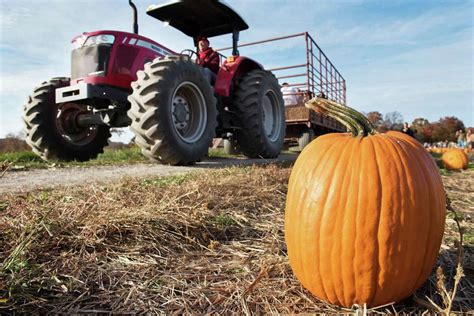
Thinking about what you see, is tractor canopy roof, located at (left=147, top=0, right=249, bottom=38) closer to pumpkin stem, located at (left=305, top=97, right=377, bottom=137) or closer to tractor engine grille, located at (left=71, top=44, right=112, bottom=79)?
tractor engine grille, located at (left=71, top=44, right=112, bottom=79)

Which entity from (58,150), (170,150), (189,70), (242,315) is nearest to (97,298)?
(242,315)

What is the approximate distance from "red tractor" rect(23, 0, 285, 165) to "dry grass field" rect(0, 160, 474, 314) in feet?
5.98

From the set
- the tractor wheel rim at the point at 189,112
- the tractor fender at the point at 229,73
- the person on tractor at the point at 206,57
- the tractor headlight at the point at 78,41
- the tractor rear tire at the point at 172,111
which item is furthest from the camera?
the person on tractor at the point at 206,57

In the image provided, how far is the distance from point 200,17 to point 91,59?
2440 millimetres

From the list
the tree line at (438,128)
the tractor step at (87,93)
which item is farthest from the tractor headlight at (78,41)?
the tree line at (438,128)

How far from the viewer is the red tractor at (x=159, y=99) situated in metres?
4.32

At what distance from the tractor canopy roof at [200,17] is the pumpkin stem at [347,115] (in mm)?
4991

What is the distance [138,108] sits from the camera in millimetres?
4199

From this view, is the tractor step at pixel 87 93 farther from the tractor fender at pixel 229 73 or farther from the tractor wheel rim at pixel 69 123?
the tractor fender at pixel 229 73

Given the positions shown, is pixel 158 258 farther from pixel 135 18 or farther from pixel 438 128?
pixel 438 128

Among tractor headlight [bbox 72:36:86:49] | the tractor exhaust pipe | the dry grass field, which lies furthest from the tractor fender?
the dry grass field

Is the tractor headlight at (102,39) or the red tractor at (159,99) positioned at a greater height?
the tractor headlight at (102,39)

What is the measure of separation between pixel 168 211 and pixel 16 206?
0.88m

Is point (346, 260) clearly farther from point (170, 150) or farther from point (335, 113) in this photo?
point (170, 150)
